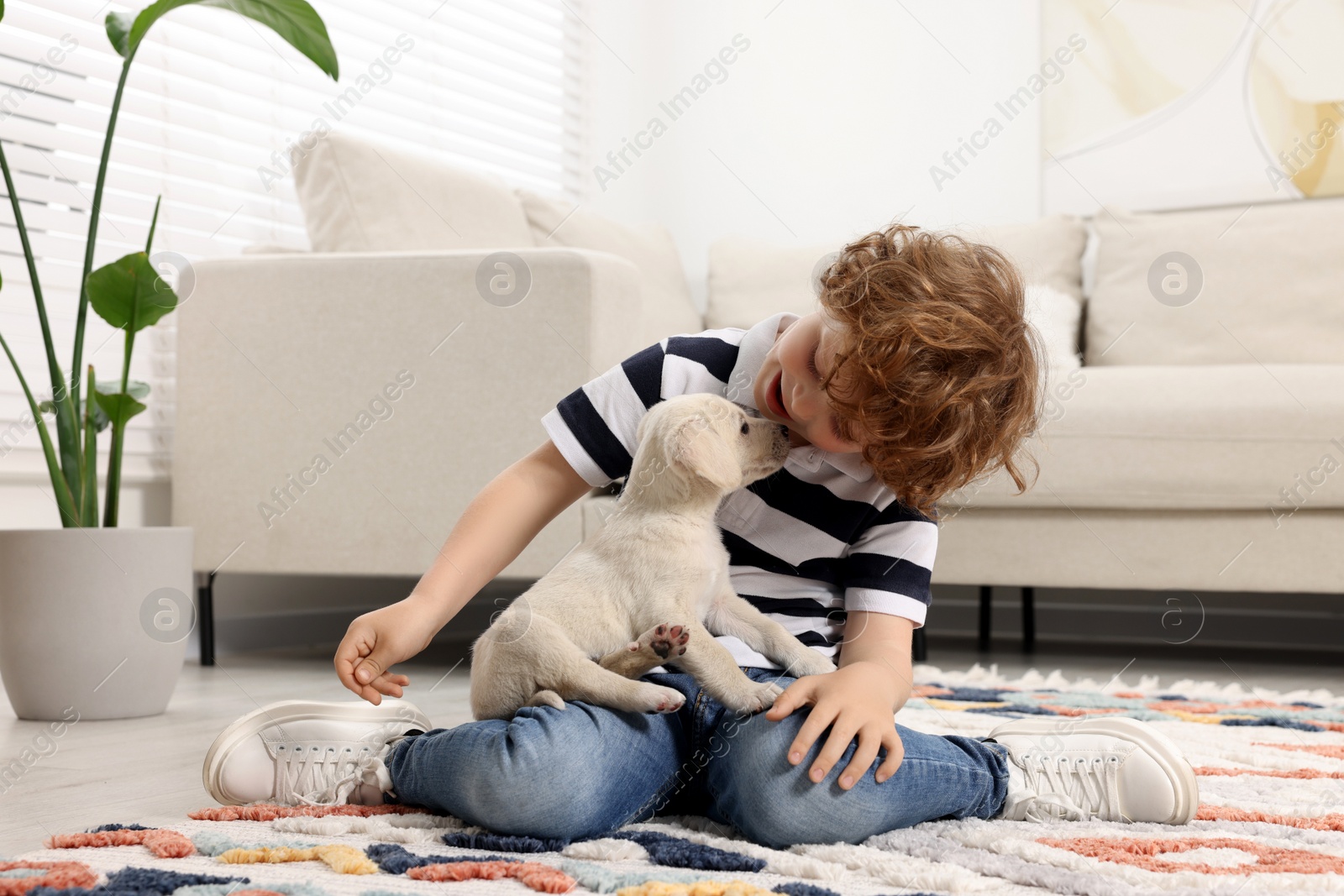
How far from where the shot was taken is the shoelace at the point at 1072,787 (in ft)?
3.56

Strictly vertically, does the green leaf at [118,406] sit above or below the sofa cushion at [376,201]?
below

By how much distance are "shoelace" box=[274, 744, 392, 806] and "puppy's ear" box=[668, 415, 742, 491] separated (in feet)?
1.34

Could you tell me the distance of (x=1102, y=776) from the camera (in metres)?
1.09

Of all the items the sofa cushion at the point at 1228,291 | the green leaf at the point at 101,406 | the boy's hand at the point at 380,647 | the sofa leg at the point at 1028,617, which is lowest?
the sofa leg at the point at 1028,617

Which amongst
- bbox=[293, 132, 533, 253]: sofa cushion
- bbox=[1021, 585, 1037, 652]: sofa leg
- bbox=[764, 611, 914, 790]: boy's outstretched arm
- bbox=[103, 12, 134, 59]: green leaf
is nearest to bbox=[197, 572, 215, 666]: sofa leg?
bbox=[293, 132, 533, 253]: sofa cushion

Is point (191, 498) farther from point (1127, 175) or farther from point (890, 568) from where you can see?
point (1127, 175)

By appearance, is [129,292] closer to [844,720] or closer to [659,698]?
[659,698]

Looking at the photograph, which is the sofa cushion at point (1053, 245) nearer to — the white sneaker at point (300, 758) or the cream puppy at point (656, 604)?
the cream puppy at point (656, 604)

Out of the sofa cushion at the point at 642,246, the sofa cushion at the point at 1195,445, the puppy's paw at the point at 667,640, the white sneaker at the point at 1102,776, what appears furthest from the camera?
the sofa cushion at the point at 642,246

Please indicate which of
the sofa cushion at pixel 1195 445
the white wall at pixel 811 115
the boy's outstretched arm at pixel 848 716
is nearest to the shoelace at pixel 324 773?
the boy's outstretched arm at pixel 848 716

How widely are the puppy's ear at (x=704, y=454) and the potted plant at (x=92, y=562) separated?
102cm

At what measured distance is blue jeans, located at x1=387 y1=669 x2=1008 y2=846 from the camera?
97 cm

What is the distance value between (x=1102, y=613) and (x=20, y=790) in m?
2.64

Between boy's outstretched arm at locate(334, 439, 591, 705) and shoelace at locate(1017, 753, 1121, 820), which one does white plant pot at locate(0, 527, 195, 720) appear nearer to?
boy's outstretched arm at locate(334, 439, 591, 705)
